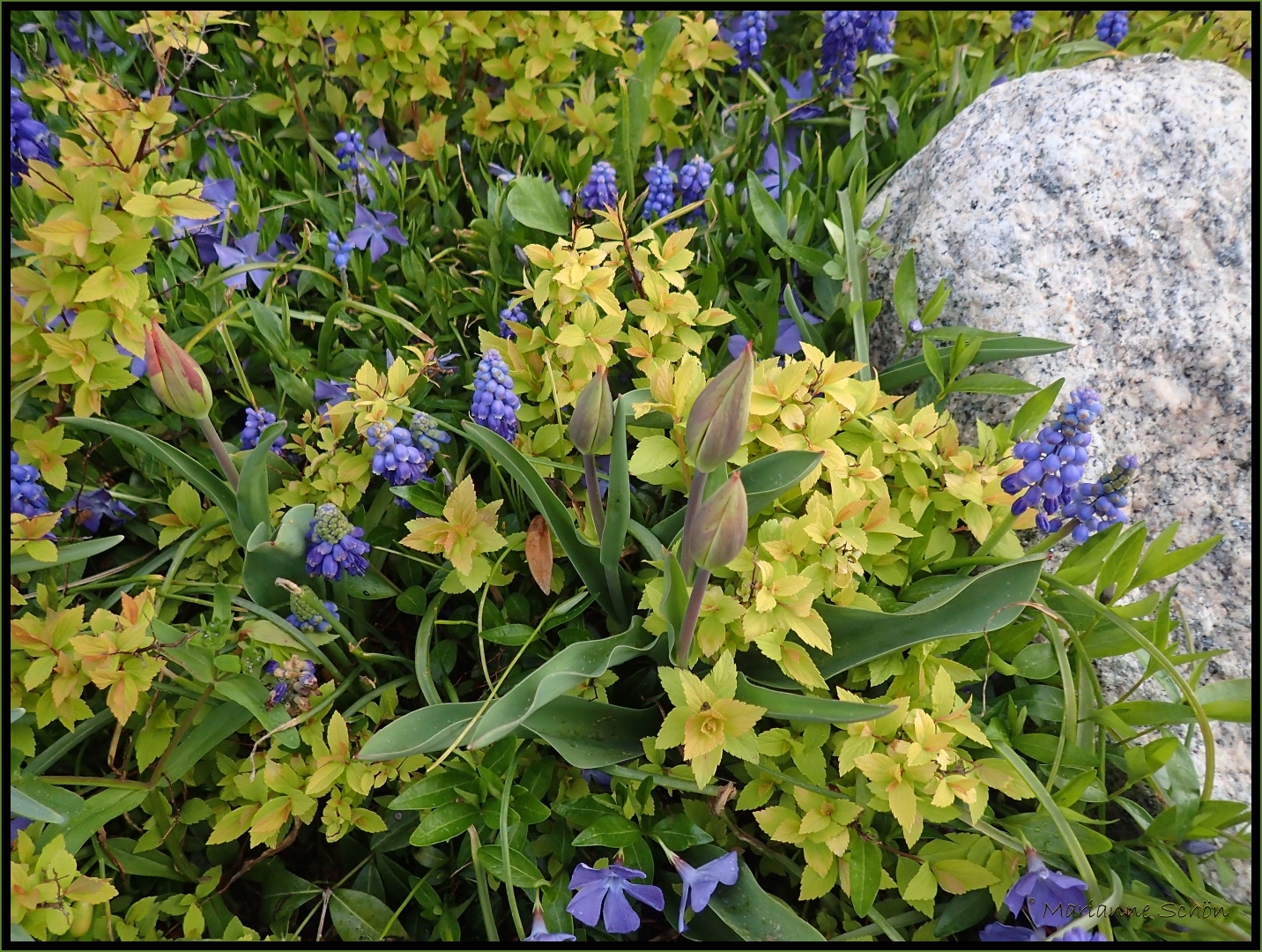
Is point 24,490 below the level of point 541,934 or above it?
above

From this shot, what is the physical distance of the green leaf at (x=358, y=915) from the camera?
1.43 m

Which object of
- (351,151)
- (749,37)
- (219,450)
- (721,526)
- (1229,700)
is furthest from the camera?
(749,37)

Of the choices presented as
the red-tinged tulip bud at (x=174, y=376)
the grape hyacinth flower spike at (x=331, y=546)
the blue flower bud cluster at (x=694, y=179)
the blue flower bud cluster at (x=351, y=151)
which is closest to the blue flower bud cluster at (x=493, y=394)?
the grape hyacinth flower spike at (x=331, y=546)

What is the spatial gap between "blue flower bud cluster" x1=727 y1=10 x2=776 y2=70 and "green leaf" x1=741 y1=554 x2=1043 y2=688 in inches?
65.1

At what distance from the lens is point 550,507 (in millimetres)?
1451

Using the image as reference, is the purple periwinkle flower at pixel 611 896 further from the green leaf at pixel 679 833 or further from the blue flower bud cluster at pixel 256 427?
the blue flower bud cluster at pixel 256 427

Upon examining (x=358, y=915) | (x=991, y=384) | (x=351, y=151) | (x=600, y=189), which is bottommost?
(x=358, y=915)

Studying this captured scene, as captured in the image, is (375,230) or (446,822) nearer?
(446,822)

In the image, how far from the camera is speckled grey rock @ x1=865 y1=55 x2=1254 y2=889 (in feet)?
5.55

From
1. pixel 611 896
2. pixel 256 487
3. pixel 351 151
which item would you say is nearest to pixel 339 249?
pixel 351 151

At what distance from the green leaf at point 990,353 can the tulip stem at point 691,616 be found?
746 mm

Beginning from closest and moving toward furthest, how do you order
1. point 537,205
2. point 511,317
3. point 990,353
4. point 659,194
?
1. point 990,353
2. point 511,317
3. point 537,205
4. point 659,194

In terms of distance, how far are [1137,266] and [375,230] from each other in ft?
5.80

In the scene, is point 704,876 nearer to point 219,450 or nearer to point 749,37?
point 219,450
